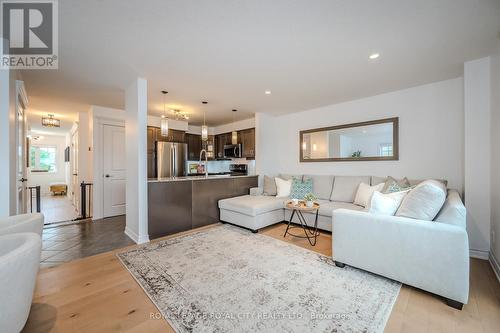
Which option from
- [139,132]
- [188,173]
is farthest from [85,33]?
[188,173]

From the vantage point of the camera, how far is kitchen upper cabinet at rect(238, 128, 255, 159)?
17.8ft

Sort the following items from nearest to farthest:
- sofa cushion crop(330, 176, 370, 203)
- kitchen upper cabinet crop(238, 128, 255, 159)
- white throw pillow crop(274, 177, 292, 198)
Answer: sofa cushion crop(330, 176, 370, 203) → white throw pillow crop(274, 177, 292, 198) → kitchen upper cabinet crop(238, 128, 255, 159)

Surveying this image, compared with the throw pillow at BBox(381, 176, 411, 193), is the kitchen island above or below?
below

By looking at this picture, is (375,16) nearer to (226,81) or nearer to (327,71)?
(327,71)

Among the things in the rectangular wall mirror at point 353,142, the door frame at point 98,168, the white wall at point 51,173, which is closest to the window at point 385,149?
the rectangular wall mirror at point 353,142

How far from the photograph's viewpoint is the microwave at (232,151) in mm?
5660

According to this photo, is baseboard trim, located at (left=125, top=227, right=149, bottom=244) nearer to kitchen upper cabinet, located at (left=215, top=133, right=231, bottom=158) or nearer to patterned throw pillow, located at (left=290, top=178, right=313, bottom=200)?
patterned throw pillow, located at (left=290, top=178, right=313, bottom=200)

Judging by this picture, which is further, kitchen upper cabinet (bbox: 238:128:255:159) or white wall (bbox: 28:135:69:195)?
white wall (bbox: 28:135:69:195)

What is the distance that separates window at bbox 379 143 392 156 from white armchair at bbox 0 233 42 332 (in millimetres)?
4480

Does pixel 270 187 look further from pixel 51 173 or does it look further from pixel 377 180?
pixel 51 173

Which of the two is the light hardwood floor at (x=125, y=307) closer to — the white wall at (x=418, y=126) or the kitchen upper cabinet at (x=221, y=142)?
the white wall at (x=418, y=126)

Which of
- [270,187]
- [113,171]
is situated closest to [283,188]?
[270,187]

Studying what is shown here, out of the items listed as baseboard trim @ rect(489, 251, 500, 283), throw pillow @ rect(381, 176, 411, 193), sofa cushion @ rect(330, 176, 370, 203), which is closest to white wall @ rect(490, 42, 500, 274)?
baseboard trim @ rect(489, 251, 500, 283)

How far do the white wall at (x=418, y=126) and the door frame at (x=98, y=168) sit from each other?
475 cm
